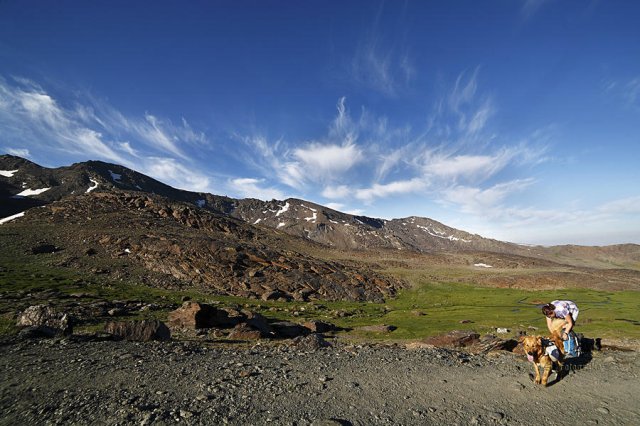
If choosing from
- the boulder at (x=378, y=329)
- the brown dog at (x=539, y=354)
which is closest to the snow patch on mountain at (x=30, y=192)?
the boulder at (x=378, y=329)

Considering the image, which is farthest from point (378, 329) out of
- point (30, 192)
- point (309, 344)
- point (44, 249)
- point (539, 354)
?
point (30, 192)

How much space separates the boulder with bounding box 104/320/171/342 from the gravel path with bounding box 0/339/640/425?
2.00 m

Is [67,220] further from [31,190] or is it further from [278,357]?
[31,190]

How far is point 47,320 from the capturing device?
20375 mm

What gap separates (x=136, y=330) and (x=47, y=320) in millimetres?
5893

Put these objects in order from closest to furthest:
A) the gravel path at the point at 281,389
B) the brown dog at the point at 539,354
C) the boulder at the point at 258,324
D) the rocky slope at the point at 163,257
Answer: the gravel path at the point at 281,389, the brown dog at the point at 539,354, the boulder at the point at 258,324, the rocky slope at the point at 163,257

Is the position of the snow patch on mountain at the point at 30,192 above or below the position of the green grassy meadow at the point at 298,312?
above

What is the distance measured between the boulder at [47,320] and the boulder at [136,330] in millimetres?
2083

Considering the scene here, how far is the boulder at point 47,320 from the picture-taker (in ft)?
63.1

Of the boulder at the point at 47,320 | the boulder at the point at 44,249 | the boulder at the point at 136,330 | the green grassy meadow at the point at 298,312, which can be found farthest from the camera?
the boulder at the point at 44,249

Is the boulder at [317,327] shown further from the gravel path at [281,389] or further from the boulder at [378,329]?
the gravel path at [281,389]

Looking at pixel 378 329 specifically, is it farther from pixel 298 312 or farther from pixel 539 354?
pixel 539 354

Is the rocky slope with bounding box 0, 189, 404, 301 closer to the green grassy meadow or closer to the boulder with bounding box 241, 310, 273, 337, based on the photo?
the green grassy meadow

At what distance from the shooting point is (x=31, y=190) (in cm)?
17012
